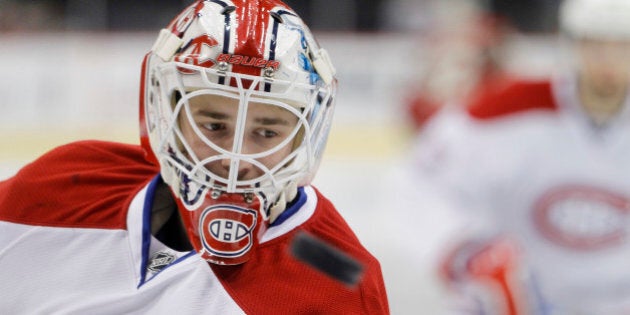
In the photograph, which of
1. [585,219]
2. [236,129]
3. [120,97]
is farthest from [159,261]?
[120,97]

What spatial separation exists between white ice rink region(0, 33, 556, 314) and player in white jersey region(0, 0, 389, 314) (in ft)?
17.0

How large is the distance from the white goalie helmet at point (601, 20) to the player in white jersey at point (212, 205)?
71.9 inches

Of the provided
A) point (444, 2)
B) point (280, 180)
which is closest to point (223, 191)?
point (280, 180)

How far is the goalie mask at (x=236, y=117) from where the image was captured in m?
1.78

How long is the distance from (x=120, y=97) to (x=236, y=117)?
641cm

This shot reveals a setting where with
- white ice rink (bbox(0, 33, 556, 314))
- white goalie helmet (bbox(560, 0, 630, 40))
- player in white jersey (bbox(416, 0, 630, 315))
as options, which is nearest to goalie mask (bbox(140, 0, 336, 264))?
player in white jersey (bbox(416, 0, 630, 315))

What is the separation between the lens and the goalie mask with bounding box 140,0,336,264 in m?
1.78

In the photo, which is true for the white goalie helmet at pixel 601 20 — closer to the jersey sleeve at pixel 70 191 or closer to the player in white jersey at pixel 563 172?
the player in white jersey at pixel 563 172

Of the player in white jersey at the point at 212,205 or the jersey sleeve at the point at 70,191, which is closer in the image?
the player in white jersey at the point at 212,205

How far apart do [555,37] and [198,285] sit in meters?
6.49

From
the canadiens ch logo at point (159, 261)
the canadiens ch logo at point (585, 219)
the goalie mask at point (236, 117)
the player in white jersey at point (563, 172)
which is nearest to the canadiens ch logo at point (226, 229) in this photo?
the goalie mask at point (236, 117)

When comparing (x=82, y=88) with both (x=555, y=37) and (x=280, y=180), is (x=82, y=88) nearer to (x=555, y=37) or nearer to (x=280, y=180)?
(x=555, y=37)

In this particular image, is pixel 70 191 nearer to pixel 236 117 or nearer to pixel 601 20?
pixel 236 117

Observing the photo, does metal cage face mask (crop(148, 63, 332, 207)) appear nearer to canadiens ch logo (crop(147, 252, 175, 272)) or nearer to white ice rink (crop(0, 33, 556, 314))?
canadiens ch logo (crop(147, 252, 175, 272))
